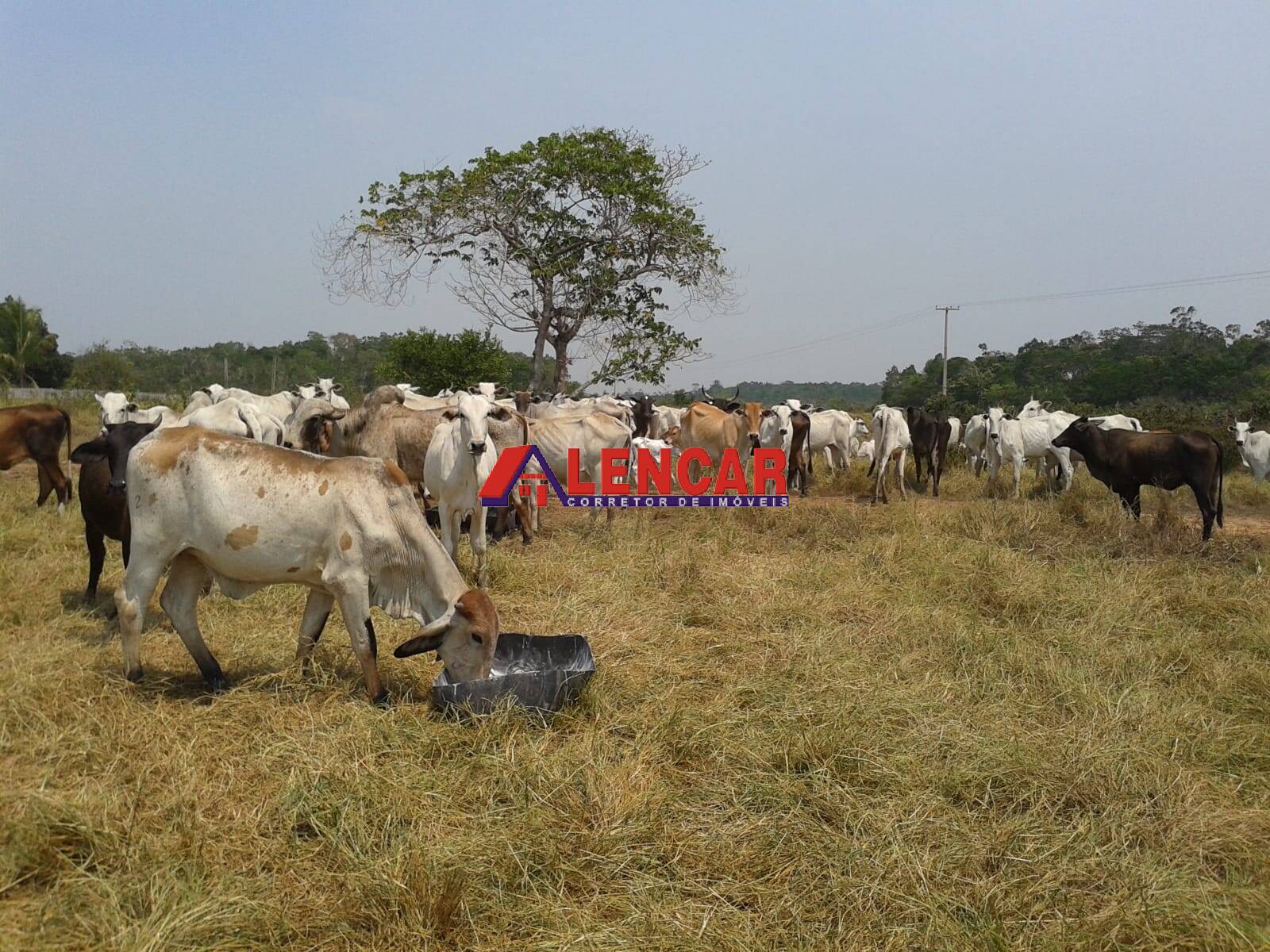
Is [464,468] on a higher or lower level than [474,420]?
lower

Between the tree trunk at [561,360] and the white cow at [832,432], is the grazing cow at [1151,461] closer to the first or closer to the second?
the white cow at [832,432]

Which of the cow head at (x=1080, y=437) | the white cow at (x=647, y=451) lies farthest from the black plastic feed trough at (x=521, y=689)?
the cow head at (x=1080, y=437)

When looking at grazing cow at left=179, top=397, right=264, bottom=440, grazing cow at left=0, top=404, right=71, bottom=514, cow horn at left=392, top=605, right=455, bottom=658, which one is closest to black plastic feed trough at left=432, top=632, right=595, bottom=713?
cow horn at left=392, top=605, right=455, bottom=658

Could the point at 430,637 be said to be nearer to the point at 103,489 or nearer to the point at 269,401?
the point at 103,489

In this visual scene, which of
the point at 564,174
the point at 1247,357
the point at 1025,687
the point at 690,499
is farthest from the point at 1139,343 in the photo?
the point at 1025,687

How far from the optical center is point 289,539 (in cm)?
458

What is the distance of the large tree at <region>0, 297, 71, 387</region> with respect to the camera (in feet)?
110

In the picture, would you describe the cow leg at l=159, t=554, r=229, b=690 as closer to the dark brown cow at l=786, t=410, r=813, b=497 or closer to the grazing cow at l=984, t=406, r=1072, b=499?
the dark brown cow at l=786, t=410, r=813, b=497

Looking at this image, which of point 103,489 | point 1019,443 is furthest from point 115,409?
point 1019,443

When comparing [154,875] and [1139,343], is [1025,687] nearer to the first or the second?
[154,875]

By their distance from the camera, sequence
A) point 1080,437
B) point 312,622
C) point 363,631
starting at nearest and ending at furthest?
point 363,631, point 312,622, point 1080,437

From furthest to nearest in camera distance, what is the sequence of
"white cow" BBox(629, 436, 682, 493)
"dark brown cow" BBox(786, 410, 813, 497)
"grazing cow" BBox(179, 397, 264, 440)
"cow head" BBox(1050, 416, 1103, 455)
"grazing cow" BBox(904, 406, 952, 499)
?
"grazing cow" BBox(904, 406, 952, 499)
"dark brown cow" BBox(786, 410, 813, 497)
"white cow" BBox(629, 436, 682, 493)
"cow head" BBox(1050, 416, 1103, 455)
"grazing cow" BBox(179, 397, 264, 440)

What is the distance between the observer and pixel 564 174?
20438 millimetres

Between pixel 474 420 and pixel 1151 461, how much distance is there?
8748 mm
